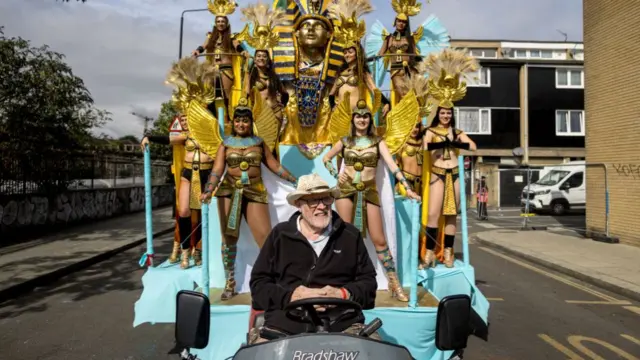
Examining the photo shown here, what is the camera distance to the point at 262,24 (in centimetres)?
541

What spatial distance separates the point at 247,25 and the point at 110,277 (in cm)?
595

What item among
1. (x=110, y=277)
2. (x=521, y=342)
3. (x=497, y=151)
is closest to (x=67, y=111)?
(x=110, y=277)

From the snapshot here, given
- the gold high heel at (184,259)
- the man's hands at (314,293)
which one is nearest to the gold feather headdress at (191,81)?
the gold high heel at (184,259)

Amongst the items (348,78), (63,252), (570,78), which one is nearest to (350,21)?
(348,78)

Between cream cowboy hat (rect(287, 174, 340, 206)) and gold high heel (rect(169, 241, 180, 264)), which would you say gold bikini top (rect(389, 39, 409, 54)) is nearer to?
cream cowboy hat (rect(287, 174, 340, 206))

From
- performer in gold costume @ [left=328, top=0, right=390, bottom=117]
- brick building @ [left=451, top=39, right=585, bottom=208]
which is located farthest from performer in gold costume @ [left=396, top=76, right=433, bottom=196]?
brick building @ [left=451, top=39, right=585, bottom=208]

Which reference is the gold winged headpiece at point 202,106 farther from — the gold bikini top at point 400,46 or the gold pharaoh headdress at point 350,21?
the gold bikini top at point 400,46

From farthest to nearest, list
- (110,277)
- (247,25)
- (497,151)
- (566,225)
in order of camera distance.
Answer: (497,151)
(566,225)
(110,277)
(247,25)

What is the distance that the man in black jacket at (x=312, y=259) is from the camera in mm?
2707

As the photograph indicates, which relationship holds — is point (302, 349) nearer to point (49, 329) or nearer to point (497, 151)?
point (49, 329)

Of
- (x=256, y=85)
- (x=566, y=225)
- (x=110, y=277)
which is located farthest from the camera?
(x=566, y=225)

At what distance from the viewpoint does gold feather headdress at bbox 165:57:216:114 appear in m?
5.37

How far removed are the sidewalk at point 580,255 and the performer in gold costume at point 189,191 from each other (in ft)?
22.4

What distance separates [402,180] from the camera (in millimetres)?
4457
